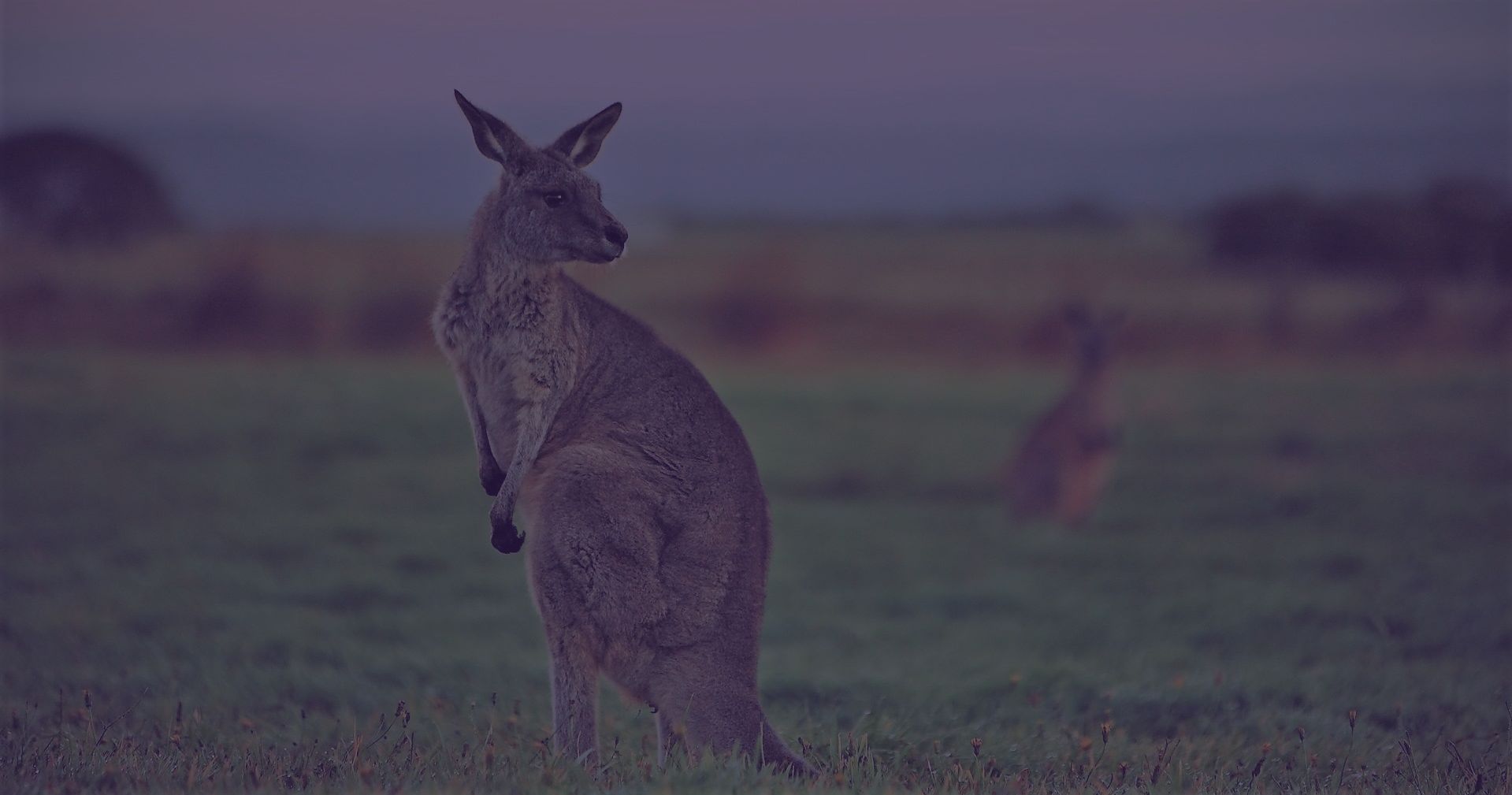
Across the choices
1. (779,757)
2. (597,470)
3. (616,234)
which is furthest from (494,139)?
(779,757)

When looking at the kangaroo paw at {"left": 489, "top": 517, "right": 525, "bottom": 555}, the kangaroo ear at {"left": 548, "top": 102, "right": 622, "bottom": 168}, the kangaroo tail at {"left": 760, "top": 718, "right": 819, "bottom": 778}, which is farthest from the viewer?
the kangaroo ear at {"left": 548, "top": 102, "right": 622, "bottom": 168}

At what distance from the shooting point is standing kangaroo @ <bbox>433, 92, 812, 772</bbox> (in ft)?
15.7

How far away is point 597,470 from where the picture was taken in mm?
4965

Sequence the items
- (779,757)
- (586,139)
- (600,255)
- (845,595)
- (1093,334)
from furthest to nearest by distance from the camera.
Answer: (1093,334) < (845,595) < (586,139) < (600,255) < (779,757)

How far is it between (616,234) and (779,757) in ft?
7.17

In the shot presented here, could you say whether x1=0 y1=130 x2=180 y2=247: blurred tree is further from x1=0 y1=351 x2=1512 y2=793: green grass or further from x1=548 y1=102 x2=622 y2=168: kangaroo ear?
x1=548 y1=102 x2=622 y2=168: kangaroo ear

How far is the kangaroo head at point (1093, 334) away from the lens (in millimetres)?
13867

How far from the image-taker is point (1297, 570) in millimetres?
11000

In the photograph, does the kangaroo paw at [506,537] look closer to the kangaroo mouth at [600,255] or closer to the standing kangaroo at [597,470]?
the standing kangaroo at [597,470]

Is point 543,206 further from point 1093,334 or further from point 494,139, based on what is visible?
point 1093,334

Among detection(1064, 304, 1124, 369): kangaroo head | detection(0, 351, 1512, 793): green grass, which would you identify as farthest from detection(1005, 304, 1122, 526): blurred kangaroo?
detection(0, 351, 1512, 793): green grass

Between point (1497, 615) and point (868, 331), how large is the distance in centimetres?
1836

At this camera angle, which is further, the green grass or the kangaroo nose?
the kangaroo nose

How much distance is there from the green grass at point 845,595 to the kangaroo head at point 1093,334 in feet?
5.25
